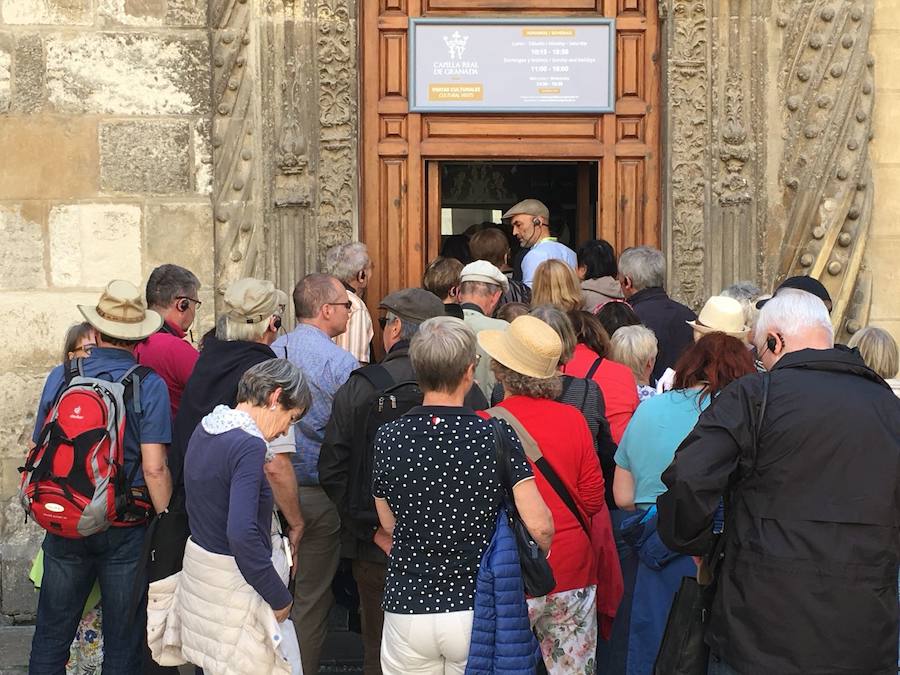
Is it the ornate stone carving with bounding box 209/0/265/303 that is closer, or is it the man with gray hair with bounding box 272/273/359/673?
the man with gray hair with bounding box 272/273/359/673

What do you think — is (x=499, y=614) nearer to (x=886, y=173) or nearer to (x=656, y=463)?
(x=656, y=463)

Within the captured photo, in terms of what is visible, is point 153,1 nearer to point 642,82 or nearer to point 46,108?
Result: point 46,108

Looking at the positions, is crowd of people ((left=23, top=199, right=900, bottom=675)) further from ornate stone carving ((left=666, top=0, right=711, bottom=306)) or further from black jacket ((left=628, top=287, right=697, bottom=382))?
ornate stone carving ((left=666, top=0, right=711, bottom=306))

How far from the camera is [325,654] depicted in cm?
700

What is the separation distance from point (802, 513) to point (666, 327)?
3106 mm

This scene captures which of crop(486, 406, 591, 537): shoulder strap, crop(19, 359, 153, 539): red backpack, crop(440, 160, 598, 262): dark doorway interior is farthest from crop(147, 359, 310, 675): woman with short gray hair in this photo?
crop(440, 160, 598, 262): dark doorway interior

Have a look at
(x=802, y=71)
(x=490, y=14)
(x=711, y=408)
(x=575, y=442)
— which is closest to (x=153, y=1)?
(x=490, y=14)

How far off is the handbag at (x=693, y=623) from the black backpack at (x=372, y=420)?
1.50 meters

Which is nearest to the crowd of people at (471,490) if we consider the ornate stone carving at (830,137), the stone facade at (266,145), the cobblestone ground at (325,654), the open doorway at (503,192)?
the cobblestone ground at (325,654)

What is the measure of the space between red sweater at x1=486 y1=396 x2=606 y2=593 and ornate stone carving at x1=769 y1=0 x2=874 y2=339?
3.54 meters

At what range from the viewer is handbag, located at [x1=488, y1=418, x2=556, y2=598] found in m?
4.45

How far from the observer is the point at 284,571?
493 centimetres

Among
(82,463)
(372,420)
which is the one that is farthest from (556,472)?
(82,463)

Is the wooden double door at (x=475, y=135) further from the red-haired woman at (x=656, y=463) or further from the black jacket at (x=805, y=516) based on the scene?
the black jacket at (x=805, y=516)
